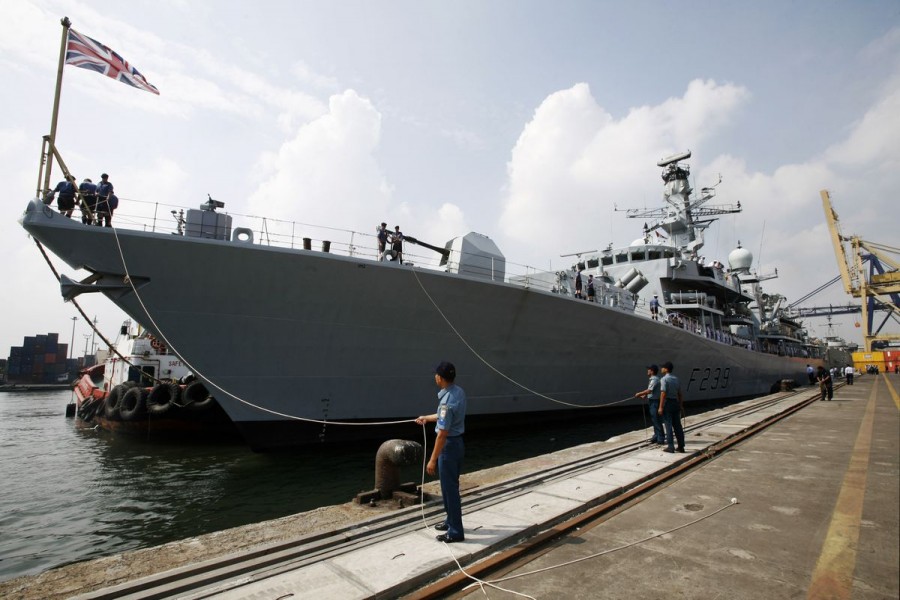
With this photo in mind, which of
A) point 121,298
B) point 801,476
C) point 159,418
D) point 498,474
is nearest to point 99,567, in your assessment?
point 498,474

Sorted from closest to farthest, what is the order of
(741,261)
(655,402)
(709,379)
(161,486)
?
(655,402) → (161,486) → (709,379) → (741,261)

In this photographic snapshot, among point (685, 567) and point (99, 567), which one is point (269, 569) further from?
point (685, 567)

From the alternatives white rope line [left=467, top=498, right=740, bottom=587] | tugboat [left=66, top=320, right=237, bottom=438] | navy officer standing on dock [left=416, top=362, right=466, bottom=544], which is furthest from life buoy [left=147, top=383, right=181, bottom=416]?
white rope line [left=467, top=498, right=740, bottom=587]

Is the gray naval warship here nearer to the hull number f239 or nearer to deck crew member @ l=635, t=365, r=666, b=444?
deck crew member @ l=635, t=365, r=666, b=444

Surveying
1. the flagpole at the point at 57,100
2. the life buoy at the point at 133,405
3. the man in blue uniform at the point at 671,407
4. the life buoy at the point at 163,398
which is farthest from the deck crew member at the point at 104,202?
the man in blue uniform at the point at 671,407

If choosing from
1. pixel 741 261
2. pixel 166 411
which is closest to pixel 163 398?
pixel 166 411

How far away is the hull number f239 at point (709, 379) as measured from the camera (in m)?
16.9

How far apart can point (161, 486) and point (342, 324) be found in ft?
13.1

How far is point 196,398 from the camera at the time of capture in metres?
12.4

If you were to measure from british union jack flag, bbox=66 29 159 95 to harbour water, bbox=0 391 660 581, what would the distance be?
6684 mm

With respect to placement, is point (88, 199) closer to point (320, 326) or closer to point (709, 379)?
point (320, 326)

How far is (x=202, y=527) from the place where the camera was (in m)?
5.21

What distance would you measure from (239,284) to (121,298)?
1870 mm

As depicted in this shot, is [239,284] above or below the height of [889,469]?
above
